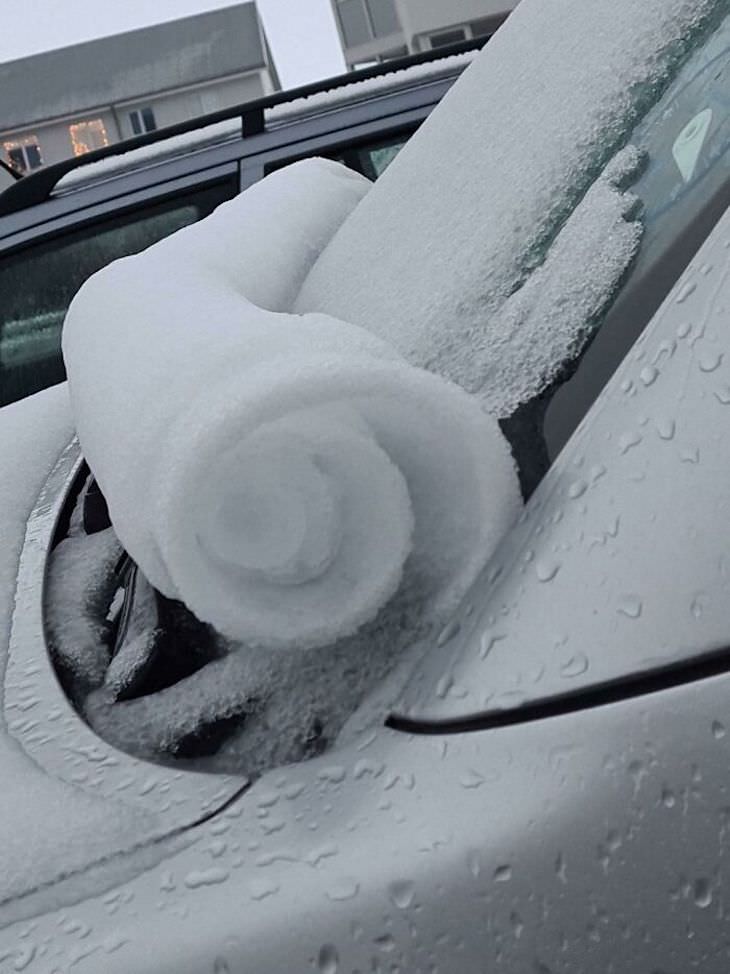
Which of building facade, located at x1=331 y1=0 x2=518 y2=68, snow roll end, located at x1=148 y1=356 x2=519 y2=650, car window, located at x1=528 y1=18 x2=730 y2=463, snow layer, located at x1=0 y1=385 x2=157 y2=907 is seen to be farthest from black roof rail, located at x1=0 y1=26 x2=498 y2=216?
building facade, located at x1=331 y1=0 x2=518 y2=68

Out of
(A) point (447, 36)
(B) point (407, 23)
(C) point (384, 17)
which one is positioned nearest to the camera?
(B) point (407, 23)

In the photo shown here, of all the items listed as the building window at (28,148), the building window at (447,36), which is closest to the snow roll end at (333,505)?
the building window at (447,36)

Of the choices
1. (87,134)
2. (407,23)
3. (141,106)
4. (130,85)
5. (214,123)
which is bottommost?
(214,123)

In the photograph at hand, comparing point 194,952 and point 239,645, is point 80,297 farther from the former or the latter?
point 194,952

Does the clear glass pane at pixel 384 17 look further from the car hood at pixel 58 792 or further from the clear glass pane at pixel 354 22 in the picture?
the car hood at pixel 58 792

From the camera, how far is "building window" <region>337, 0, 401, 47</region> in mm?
35375

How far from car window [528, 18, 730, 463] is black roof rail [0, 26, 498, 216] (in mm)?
2394

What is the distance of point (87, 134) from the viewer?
160 ft

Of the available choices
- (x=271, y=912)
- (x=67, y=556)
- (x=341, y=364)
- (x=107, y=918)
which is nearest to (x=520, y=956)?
(x=271, y=912)

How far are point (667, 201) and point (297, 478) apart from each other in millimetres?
504

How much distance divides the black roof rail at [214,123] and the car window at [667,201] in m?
2.39

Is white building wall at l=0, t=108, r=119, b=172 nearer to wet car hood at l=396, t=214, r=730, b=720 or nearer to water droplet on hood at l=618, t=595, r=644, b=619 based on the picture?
wet car hood at l=396, t=214, r=730, b=720

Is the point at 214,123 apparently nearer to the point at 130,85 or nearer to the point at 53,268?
the point at 53,268

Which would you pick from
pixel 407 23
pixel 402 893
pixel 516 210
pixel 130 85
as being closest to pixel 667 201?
pixel 516 210
